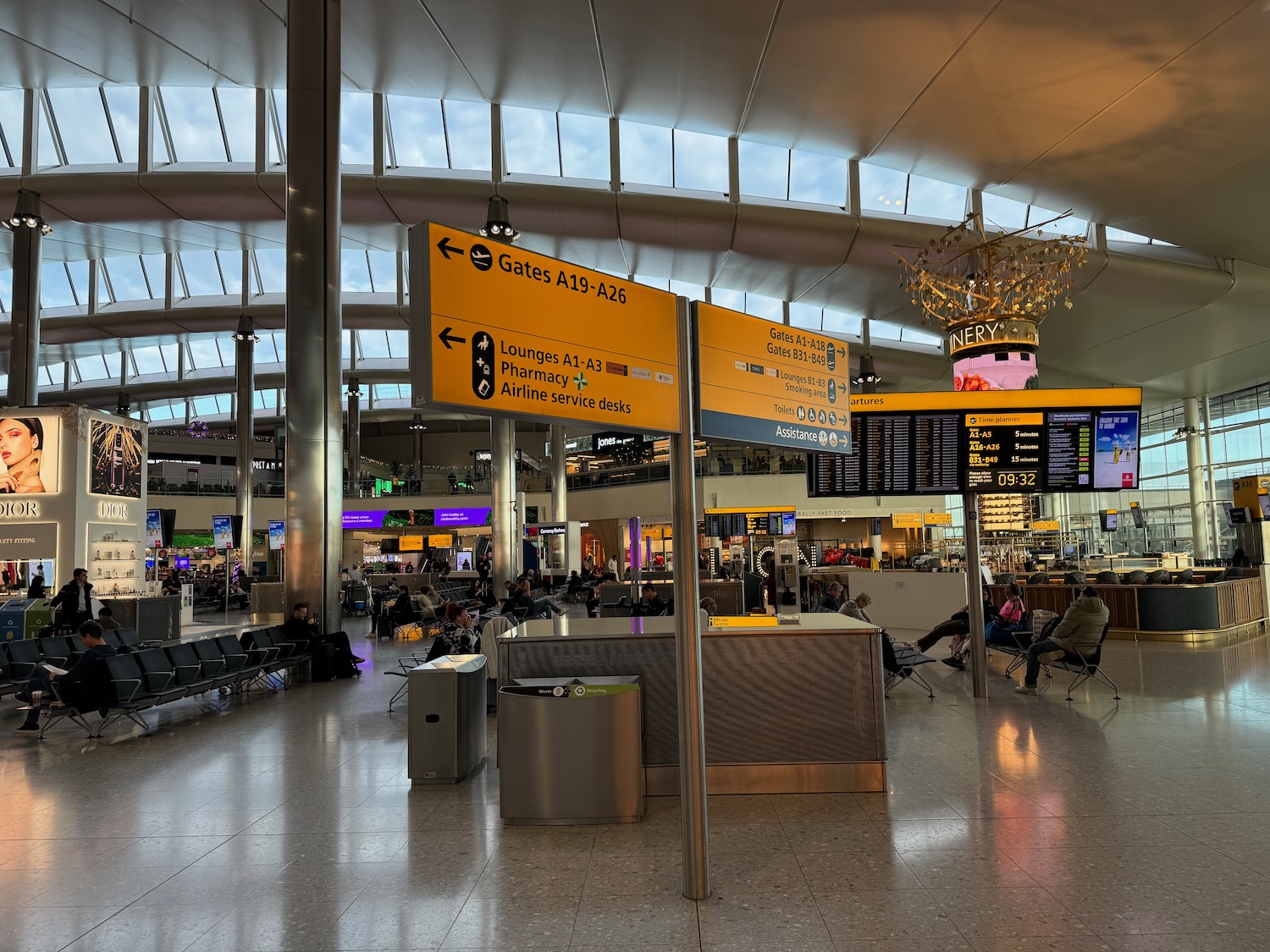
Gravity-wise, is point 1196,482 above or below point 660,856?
above

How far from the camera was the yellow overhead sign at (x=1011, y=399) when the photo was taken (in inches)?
328

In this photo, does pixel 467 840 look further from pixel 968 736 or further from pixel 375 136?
pixel 375 136

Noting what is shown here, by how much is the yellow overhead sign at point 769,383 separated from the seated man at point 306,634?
817 centimetres

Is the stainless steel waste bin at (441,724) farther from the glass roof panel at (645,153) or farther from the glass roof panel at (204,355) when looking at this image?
the glass roof panel at (204,355)

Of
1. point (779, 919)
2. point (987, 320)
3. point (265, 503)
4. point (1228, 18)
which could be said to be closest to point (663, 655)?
point (779, 919)

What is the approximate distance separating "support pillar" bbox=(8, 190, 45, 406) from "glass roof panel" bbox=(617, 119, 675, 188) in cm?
1123

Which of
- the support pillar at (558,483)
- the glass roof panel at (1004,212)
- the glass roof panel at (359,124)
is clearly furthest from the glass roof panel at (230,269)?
the glass roof panel at (1004,212)

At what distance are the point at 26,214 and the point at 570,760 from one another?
54.8 ft

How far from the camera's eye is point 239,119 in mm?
18406

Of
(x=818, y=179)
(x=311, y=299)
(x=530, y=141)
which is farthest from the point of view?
(x=530, y=141)

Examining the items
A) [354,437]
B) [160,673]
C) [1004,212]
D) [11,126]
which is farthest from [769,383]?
[354,437]

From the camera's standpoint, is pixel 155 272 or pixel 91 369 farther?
pixel 91 369

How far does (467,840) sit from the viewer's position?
4242 millimetres

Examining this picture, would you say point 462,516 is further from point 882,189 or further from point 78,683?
point 78,683
